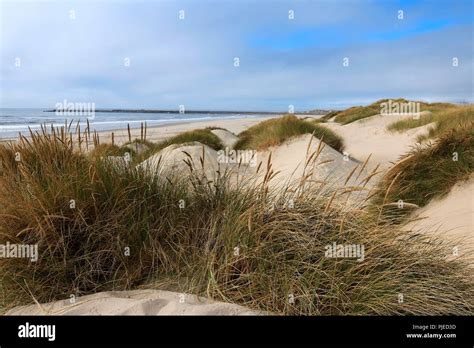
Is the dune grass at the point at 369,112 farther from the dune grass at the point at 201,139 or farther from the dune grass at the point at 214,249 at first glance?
the dune grass at the point at 214,249

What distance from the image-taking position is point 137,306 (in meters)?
2.83

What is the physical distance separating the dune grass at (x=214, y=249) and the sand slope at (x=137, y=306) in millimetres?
103

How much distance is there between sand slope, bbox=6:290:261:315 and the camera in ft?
9.21

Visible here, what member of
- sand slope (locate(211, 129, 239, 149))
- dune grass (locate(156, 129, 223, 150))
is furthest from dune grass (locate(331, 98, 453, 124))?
dune grass (locate(156, 129, 223, 150))

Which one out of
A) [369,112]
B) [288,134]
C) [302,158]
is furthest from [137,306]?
[369,112]

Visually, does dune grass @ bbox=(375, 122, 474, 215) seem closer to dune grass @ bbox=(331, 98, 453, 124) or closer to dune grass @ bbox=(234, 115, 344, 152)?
dune grass @ bbox=(234, 115, 344, 152)

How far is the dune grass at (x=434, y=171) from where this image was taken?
6191 mm

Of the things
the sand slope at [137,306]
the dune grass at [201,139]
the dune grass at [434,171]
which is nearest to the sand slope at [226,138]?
the dune grass at [201,139]

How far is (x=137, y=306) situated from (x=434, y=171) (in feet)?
17.9

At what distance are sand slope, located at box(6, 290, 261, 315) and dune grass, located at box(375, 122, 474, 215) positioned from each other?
3.72 metres

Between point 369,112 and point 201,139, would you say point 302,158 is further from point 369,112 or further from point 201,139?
point 369,112
